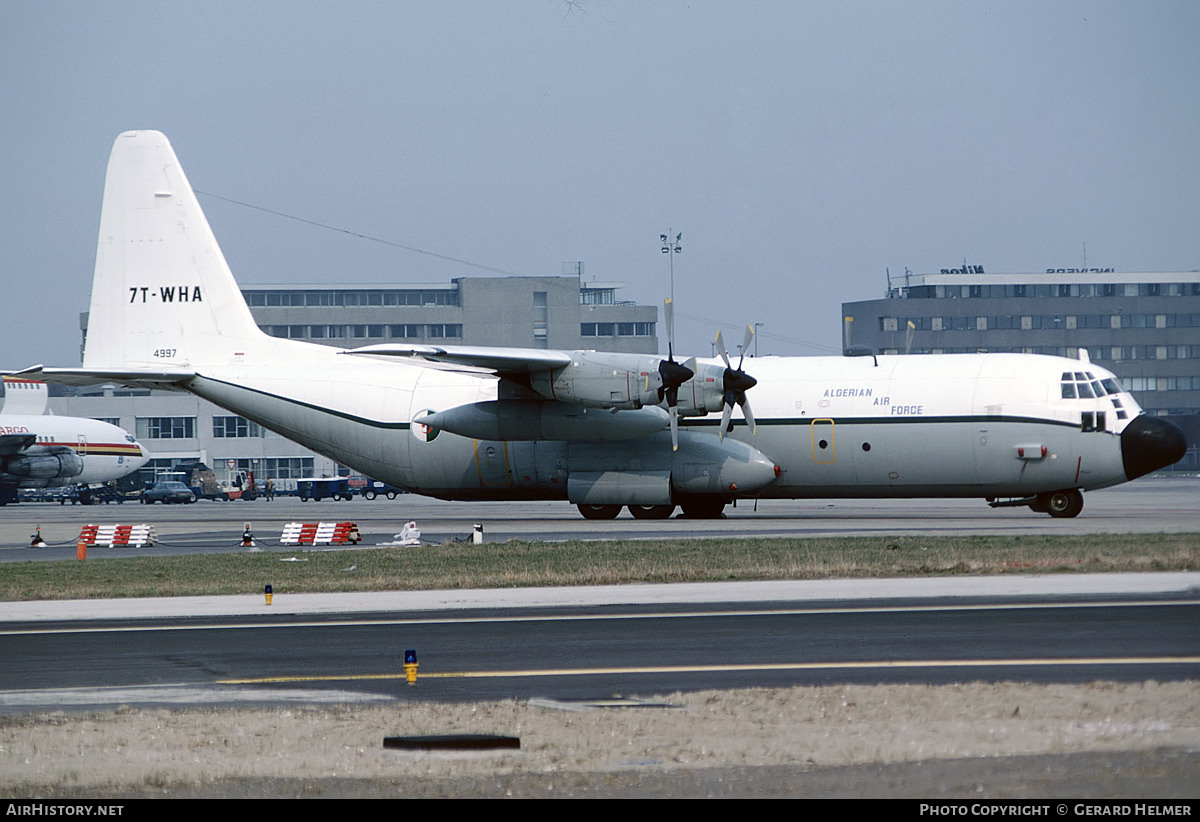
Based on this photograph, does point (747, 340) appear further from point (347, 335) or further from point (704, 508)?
point (347, 335)

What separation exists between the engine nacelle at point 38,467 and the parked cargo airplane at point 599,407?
1388 inches

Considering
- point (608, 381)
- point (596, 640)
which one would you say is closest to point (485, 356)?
point (608, 381)

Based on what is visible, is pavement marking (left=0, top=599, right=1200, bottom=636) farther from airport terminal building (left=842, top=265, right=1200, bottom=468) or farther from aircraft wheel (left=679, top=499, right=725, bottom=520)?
airport terminal building (left=842, top=265, right=1200, bottom=468)

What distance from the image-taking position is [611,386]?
3609 cm

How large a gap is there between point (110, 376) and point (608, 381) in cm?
1773

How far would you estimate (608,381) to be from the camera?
36125 mm

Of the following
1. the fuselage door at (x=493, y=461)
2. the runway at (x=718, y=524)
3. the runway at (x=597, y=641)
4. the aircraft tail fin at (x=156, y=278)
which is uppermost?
the aircraft tail fin at (x=156, y=278)

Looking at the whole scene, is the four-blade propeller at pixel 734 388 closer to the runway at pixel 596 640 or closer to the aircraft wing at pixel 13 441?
the runway at pixel 596 640

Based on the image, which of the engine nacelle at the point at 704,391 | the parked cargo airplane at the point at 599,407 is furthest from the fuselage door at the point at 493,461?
the engine nacelle at the point at 704,391

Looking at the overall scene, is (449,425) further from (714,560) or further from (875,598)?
(875,598)

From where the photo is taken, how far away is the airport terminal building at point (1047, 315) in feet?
437

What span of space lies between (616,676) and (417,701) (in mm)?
2288

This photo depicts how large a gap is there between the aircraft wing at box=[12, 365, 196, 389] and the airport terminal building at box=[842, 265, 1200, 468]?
333ft
